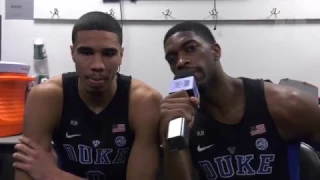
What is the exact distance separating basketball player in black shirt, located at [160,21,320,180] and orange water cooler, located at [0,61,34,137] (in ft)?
2.80

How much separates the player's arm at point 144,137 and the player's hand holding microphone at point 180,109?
385 millimetres

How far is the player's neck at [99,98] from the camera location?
149cm

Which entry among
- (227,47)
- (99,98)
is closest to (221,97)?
(99,98)

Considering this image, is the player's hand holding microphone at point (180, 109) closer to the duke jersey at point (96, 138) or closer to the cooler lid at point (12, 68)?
the duke jersey at point (96, 138)

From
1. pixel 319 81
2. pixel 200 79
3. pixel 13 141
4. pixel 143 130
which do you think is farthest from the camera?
pixel 319 81

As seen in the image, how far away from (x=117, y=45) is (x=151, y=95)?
0.77 feet

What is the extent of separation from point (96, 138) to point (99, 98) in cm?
16

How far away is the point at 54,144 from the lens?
1534 millimetres

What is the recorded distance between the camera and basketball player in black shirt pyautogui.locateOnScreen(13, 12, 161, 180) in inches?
54.5

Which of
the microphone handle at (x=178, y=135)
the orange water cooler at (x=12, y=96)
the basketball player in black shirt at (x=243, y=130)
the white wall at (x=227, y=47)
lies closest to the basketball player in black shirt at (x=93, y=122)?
the basketball player in black shirt at (x=243, y=130)

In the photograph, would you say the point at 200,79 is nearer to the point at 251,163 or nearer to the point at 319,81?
the point at 251,163

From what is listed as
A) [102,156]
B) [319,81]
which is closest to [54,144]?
[102,156]

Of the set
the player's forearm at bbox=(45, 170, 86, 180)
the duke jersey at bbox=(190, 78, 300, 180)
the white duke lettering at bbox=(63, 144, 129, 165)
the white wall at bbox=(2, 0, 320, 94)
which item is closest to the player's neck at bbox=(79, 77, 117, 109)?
the white duke lettering at bbox=(63, 144, 129, 165)

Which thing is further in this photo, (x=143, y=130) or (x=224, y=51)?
(x=224, y=51)
